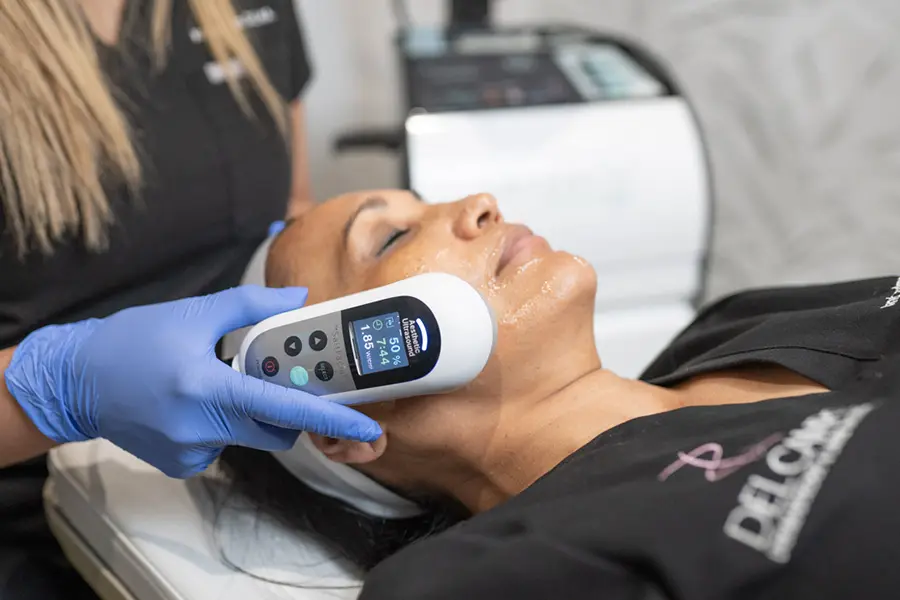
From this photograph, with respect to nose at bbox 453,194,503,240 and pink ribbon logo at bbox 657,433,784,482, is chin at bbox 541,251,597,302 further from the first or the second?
pink ribbon logo at bbox 657,433,784,482

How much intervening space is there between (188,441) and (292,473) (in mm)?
192

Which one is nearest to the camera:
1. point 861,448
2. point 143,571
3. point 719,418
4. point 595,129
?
point 861,448

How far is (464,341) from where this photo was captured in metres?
0.70

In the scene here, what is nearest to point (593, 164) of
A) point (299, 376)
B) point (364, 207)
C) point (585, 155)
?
point (585, 155)

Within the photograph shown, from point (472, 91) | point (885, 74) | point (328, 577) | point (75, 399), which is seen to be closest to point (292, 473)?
point (328, 577)

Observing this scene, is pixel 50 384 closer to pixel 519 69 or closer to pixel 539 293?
pixel 539 293

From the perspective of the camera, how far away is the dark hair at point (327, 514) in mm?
857

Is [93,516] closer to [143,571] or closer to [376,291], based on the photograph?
[143,571]

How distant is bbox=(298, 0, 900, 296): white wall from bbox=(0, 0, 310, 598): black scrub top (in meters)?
0.92

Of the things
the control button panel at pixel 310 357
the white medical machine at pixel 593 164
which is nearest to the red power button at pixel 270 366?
the control button panel at pixel 310 357

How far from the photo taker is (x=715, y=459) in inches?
23.4

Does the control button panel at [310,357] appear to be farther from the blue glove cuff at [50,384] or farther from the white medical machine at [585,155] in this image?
the white medical machine at [585,155]

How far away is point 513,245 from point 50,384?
0.48m

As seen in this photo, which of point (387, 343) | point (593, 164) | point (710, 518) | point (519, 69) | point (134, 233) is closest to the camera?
point (710, 518)
